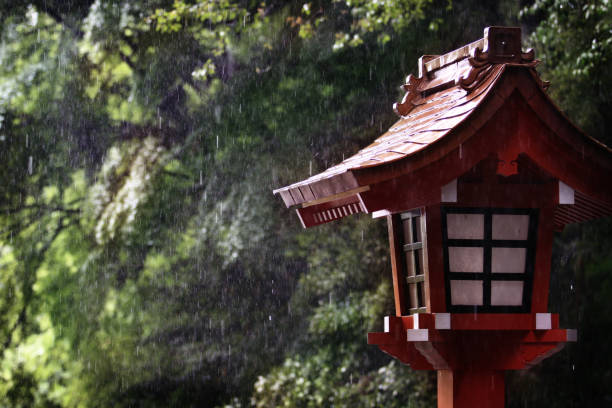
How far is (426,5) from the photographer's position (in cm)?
615

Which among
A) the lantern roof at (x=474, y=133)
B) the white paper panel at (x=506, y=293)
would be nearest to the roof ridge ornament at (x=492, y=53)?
the lantern roof at (x=474, y=133)

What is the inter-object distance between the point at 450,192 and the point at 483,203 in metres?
0.14

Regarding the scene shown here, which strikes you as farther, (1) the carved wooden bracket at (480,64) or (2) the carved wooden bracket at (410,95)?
(2) the carved wooden bracket at (410,95)

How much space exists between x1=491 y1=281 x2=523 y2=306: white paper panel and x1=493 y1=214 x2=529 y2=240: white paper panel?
148mm

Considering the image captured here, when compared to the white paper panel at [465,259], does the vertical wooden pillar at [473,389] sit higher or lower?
lower

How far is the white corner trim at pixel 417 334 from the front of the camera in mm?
2142

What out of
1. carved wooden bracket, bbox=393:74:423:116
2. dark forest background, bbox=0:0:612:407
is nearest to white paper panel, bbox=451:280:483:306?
carved wooden bracket, bbox=393:74:423:116

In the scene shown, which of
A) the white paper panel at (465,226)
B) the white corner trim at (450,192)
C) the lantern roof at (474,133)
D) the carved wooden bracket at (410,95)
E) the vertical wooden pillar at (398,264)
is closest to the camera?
the lantern roof at (474,133)

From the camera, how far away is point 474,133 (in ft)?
6.81

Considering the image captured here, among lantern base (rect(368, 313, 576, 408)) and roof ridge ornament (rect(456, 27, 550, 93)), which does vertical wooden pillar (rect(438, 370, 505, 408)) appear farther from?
roof ridge ornament (rect(456, 27, 550, 93))

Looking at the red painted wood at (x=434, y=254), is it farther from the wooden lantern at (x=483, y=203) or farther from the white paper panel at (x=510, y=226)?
the white paper panel at (x=510, y=226)

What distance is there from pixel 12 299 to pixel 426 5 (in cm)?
497

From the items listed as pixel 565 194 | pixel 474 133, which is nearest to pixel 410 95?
pixel 474 133

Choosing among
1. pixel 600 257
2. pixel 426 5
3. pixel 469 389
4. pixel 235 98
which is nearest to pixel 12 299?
pixel 235 98
